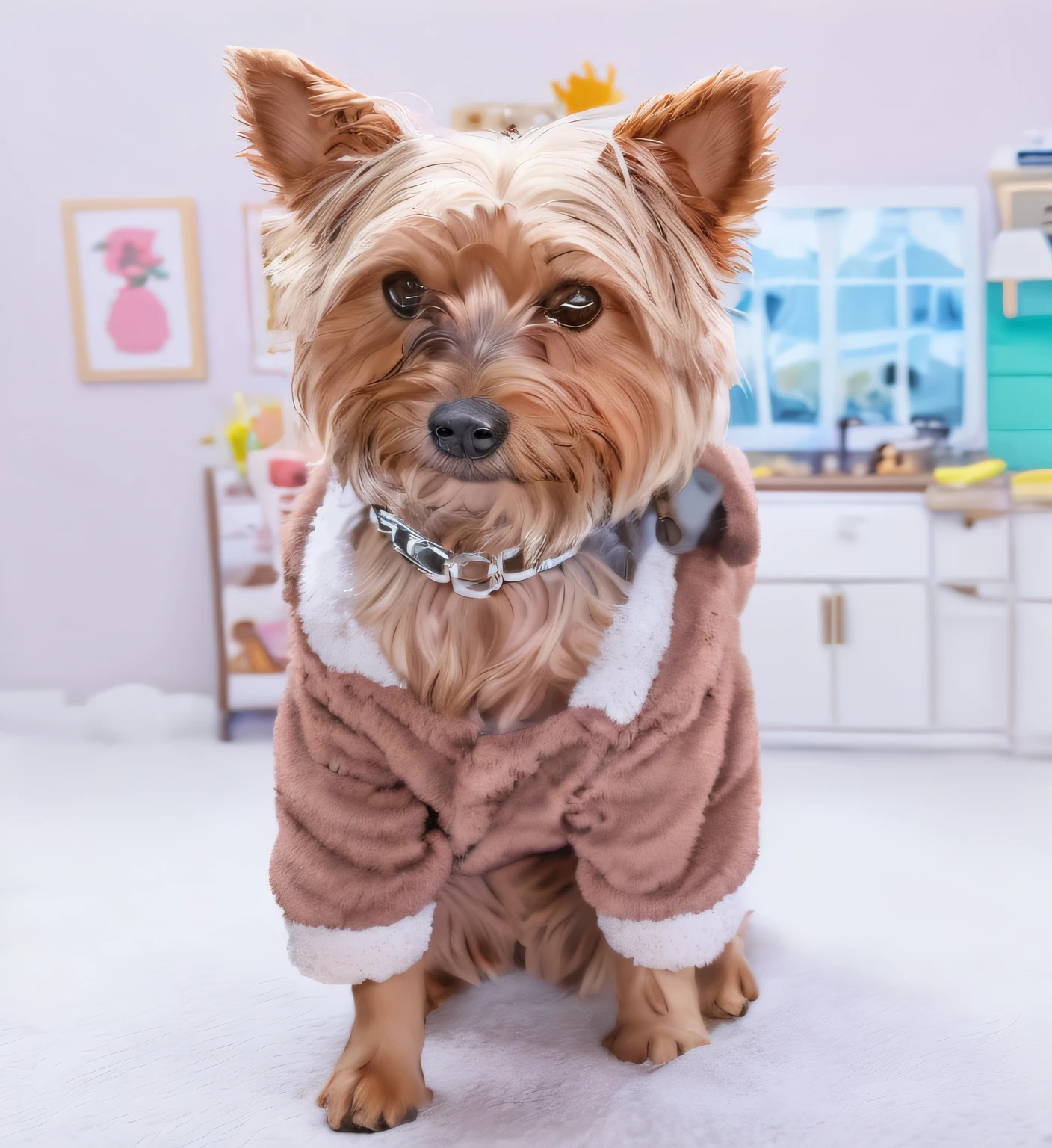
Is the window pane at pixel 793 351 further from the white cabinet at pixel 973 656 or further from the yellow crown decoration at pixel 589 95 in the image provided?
the yellow crown decoration at pixel 589 95

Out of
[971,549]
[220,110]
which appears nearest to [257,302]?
[220,110]

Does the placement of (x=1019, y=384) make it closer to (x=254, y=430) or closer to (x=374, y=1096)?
(x=254, y=430)

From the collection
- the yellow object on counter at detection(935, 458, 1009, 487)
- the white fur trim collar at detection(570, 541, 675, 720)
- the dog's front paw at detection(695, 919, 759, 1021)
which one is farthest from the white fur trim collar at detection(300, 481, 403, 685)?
the yellow object on counter at detection(935, 458, 1009, 487)

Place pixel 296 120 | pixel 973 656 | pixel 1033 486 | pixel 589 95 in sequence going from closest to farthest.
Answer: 1. pixel 296 120
2. pixel 589 95
3. pixel 1033 486
4. pixel 973 656

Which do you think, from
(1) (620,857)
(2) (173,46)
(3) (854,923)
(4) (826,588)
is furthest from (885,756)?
(2) (173,46)

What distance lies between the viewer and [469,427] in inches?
40.2

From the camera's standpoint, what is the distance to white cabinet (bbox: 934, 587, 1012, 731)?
287 centimetres

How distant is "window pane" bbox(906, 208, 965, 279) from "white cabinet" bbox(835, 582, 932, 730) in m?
1.09

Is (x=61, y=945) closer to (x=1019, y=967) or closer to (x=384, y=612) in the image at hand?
(x=384, y=612)

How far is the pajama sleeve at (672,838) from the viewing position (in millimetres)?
1224

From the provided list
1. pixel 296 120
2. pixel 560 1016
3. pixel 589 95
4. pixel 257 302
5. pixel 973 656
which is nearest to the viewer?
pixel 296 120

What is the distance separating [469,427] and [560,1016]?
3.01 ft

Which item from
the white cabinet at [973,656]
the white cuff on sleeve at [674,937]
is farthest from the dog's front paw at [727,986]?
the white cabinet at [973,656]

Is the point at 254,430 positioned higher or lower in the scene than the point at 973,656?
higher
